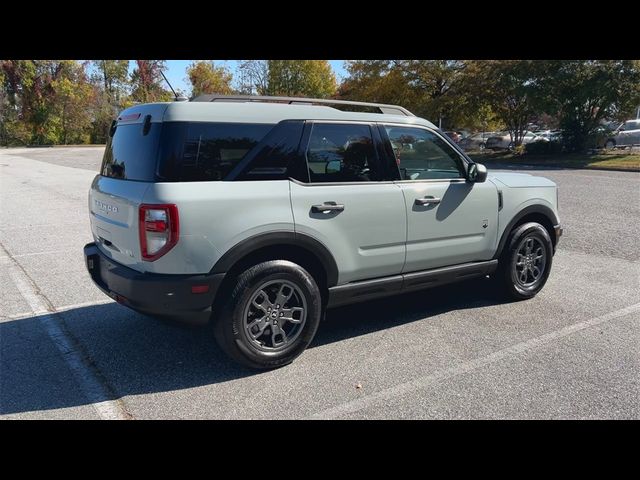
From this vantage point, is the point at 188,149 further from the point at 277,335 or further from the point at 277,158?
the point at 277,335

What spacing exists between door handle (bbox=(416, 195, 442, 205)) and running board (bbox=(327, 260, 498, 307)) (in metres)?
0.61

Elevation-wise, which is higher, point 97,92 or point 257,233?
point 97,92

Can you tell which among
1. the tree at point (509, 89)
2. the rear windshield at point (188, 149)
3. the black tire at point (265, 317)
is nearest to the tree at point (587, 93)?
the tree at point (509, 89)

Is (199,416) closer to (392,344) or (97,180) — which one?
(392,344)

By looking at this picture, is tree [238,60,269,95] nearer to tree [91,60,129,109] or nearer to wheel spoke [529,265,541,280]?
tree [91,60,129,109]

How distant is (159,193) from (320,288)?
1.44 m

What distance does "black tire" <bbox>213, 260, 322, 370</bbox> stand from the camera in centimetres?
335

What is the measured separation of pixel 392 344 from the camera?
4000 mm

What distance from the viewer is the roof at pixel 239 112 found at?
3.25 meters

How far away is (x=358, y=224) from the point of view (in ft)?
12.6

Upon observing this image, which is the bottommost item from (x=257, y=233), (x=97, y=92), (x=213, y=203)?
(x=257, y=233)

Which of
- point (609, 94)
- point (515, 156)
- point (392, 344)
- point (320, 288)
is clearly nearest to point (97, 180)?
point (320, 288)

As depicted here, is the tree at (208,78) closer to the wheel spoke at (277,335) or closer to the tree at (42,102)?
the tree at (42,102)

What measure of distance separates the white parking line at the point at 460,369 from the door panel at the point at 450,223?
95cm
